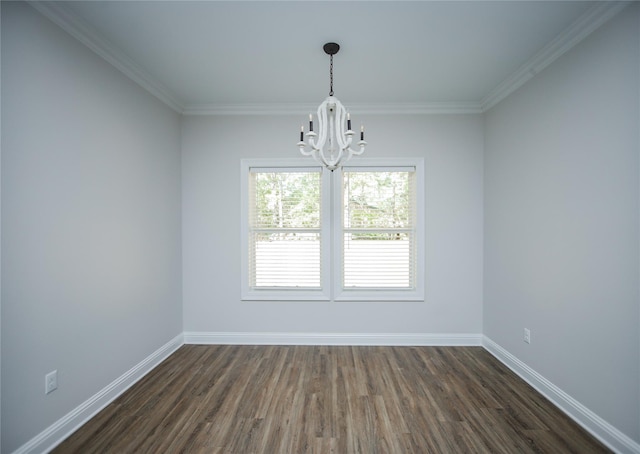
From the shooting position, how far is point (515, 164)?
2.82 m

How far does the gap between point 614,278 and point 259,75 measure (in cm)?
306

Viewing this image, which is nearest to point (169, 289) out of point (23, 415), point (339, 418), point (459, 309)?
point (23, 415)

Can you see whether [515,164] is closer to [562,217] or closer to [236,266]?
[562,217]

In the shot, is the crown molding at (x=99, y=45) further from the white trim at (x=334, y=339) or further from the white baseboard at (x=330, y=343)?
the white trim at (x=334, y=339)

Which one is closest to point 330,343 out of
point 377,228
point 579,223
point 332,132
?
point 377,228

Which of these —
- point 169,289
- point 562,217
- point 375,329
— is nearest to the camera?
point 562,217

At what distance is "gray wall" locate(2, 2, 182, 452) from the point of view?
5.40 feet

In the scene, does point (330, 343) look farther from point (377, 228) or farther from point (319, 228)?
point (377, 228)

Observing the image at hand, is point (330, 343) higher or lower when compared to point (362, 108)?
lower

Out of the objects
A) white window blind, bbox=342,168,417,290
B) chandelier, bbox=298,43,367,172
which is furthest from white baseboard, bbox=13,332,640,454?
chandelier, bbox=298,43,367,172

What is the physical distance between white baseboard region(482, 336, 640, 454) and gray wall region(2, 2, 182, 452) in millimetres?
3454

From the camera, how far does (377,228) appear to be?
11.4 ft

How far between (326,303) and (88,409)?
2215mm

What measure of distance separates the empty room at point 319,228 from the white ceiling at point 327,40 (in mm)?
20
